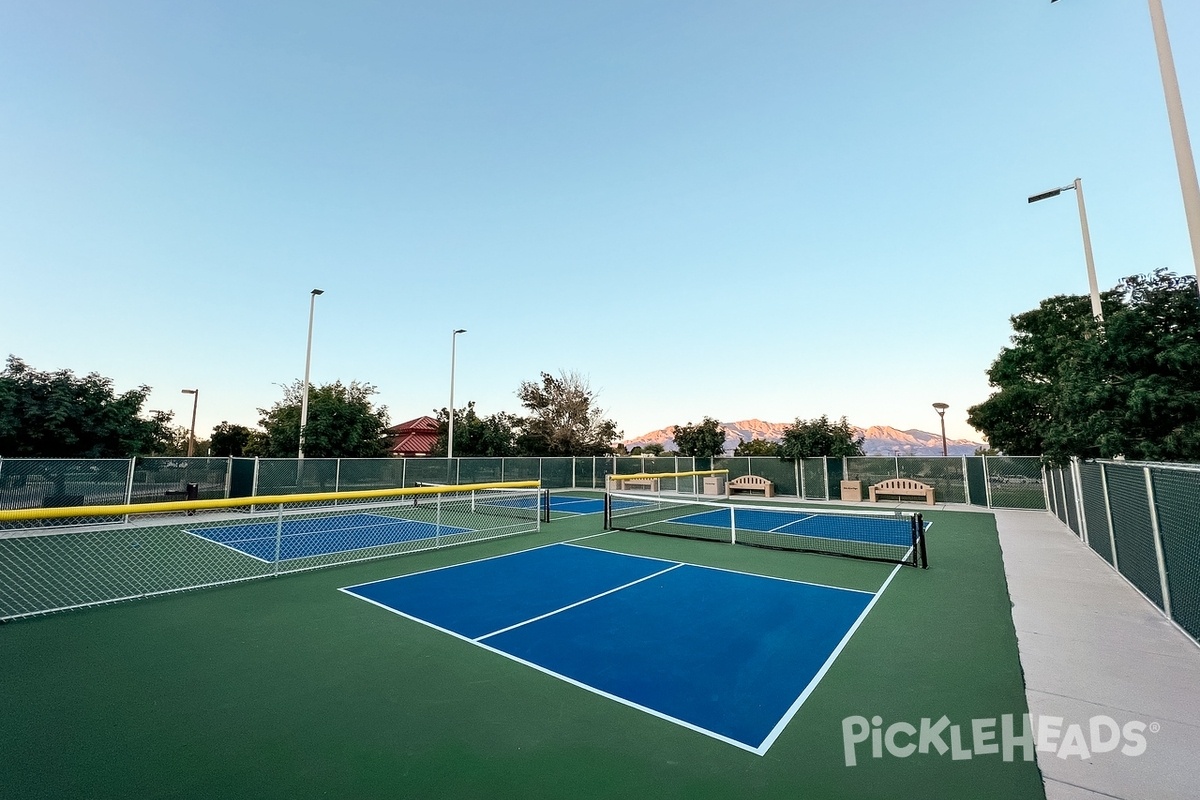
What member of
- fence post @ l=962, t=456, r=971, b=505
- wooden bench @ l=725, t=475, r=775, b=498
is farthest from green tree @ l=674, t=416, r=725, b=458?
fence post @ l=962, t=456, r=971, b=505

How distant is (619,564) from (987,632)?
20.0ft

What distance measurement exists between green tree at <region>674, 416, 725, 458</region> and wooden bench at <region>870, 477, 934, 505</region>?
14711 mm

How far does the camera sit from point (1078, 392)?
8953 millimetres

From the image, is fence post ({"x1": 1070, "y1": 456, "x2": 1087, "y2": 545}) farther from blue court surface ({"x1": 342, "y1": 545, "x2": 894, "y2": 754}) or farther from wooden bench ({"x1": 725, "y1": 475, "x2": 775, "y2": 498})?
wooden bench ({"x1": 725, "y1": 475, "x2": 775, "y2": 498})

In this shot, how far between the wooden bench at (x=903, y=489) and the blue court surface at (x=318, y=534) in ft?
62.4

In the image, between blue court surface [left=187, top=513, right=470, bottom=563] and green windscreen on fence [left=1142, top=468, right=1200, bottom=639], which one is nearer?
green windscreen on fence [left=1142, top=468, right=1200, bottom=639]

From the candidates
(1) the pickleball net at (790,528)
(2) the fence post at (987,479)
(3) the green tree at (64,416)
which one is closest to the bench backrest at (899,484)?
(2) the fence post at (987,479)

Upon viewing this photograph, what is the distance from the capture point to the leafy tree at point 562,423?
4409 cm

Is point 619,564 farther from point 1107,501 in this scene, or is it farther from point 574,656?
point 1107,501

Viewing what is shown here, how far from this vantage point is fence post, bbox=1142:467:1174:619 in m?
6.54

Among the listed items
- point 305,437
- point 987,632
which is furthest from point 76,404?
point 987,632

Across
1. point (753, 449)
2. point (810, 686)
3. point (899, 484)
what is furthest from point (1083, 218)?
point (753, 449)
